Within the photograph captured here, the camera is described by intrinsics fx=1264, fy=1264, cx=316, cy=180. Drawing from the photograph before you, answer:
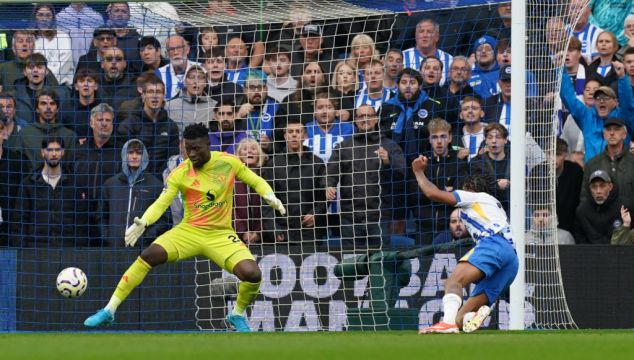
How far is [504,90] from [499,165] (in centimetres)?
90

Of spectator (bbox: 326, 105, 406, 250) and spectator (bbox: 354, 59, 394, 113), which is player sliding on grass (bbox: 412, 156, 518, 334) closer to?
spectator (bbox: 326, 105, 406, 250)

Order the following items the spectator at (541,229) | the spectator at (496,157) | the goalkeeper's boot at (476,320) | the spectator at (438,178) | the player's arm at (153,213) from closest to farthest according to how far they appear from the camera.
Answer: the goalkeeper's boot at (476,320), the player's arm at (153,213), the spectator at (541,229), the spectator at (496,157), the spectator at (438,178)

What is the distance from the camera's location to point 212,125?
605 inches

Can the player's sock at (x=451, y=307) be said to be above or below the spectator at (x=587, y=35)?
below

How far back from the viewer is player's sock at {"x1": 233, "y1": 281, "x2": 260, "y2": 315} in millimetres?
12898

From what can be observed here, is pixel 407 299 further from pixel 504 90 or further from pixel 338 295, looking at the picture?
pixel 504 90

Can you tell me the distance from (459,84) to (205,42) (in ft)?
10.6

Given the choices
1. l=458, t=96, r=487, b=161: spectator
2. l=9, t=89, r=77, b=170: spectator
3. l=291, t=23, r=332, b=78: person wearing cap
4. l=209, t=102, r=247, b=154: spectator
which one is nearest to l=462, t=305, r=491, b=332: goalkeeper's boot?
l=458, t=96, r=487, b=161: spectator

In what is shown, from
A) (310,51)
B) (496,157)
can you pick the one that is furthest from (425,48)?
(496,157)

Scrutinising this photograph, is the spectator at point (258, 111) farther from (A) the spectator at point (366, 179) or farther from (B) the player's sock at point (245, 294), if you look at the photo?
(B) the player's sock at point (245, 294)

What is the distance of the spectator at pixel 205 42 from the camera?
50.6 ft

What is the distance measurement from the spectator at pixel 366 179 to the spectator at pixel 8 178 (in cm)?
383

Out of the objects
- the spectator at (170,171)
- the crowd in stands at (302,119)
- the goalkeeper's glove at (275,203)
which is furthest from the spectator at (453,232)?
the spectator at (170,171)

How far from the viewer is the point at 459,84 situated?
1444cm
